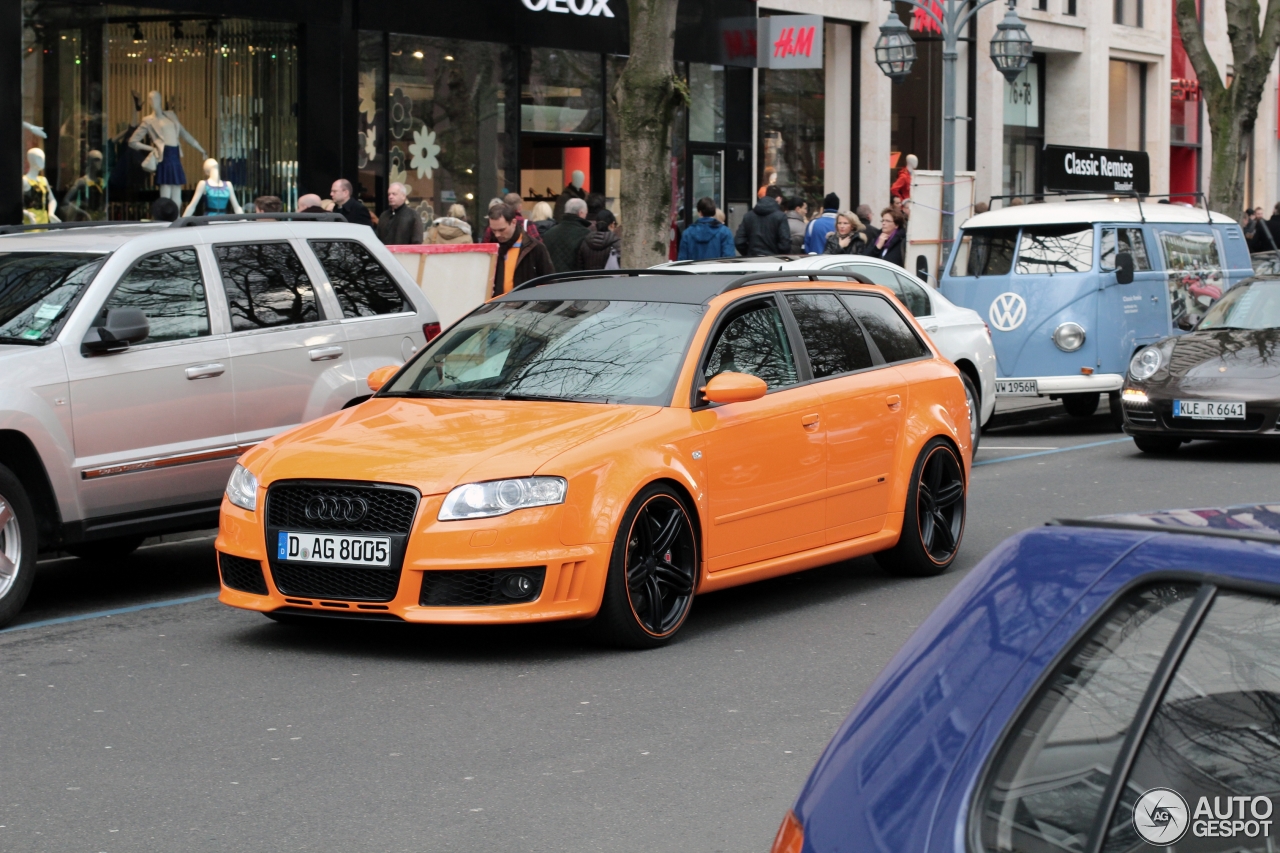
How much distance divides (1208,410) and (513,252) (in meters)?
6.29

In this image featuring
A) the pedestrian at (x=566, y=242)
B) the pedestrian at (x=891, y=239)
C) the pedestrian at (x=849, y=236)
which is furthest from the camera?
the pedestrian at (x=891, y=239)

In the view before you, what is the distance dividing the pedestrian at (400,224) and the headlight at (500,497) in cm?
1110

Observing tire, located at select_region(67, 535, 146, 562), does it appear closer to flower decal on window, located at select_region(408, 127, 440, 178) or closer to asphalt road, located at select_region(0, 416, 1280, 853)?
asphalt road, located at select_region(0, 416, 1280, 853)

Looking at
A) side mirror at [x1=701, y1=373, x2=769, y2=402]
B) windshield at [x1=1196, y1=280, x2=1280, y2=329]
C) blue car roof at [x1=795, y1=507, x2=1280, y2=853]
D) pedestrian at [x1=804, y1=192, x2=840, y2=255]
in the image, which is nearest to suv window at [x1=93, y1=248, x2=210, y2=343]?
side mirror at [x1=701, y1=373, x2=769, y2=402]

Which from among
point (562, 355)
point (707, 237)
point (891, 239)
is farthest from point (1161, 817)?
point (891, 239)

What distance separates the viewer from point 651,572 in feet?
24.6

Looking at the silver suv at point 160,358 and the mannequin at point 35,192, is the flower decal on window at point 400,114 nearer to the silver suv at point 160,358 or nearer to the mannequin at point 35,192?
the mannequin at point 35,192

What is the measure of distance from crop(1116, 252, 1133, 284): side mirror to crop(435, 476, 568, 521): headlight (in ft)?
36.1

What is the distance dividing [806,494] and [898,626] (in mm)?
773

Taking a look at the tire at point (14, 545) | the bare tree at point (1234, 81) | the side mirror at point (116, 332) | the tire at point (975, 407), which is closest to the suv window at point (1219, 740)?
the tire at point (14, 545)

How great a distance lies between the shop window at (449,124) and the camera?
22.6m

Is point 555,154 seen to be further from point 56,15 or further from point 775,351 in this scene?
point 775,351

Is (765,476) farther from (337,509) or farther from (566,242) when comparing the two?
(566,242)

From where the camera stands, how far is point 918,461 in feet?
30.0
